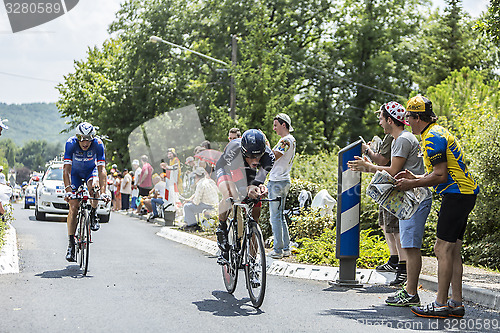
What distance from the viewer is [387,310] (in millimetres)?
7121

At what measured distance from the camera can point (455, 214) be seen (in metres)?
6.65

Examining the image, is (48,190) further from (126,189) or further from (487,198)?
(487,198)

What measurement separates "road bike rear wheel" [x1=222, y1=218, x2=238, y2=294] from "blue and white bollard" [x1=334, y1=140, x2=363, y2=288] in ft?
5.03

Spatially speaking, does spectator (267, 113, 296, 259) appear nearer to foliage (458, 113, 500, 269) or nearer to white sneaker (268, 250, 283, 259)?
white sneaker (268, 250, 283, 259)

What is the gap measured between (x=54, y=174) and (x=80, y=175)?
11.6m

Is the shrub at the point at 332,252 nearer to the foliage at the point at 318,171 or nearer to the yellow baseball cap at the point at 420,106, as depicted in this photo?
the yellow baseball cap at the point at 420,106

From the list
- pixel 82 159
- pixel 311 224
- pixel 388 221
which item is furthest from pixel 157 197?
pixel 388 221

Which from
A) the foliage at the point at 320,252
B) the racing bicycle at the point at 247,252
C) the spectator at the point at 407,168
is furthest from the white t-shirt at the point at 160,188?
the spectator at the point at 407,168

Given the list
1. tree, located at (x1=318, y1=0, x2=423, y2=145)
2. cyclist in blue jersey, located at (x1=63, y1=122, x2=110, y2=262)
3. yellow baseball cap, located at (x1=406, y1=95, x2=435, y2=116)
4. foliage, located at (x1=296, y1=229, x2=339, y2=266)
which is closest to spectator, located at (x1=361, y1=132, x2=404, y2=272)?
foliage, located at (x1=296, y1=229, x2=339, y2=266)

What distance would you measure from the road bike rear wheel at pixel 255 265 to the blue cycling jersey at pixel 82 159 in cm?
362

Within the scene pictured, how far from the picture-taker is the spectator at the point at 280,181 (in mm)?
10781

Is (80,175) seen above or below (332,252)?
above

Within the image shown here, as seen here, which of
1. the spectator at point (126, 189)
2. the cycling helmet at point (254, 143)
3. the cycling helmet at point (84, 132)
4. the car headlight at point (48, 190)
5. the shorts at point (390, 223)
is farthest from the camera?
the spectator at point (126, 189)

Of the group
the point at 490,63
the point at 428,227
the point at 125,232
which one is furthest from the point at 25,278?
the point at 490,63
